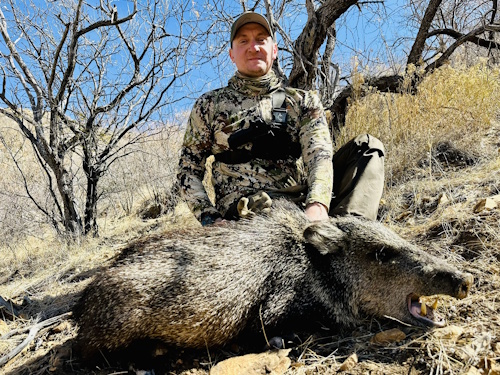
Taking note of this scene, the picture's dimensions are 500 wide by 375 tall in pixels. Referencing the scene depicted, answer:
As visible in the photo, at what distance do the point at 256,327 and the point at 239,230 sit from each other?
56 cm

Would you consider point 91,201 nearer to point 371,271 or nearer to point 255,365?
point 255,365

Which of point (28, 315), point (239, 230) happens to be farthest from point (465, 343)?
point (28, 315)

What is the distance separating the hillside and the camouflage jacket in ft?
3.27

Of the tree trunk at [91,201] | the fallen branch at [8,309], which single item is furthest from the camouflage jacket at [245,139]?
the tree trunk at [91,201]

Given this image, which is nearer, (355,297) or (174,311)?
(174,311)

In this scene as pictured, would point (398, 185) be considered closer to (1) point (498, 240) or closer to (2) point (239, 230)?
(1) point (498, 240)

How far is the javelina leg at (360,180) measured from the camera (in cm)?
295

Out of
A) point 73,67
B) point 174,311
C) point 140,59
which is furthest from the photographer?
point 140,59

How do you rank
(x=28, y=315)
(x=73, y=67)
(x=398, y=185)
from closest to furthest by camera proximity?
1. (x=28, y=315)
2. (x=398, y=185)
3. (x=73, y=67)

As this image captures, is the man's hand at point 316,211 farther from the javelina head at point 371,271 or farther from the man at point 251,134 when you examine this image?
the man at point 251,134

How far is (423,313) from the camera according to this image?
212 centimetres

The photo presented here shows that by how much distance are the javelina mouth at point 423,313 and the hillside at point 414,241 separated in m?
0.05

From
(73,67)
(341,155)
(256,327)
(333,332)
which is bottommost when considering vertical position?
(333,332)

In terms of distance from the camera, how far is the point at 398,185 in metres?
4.37
